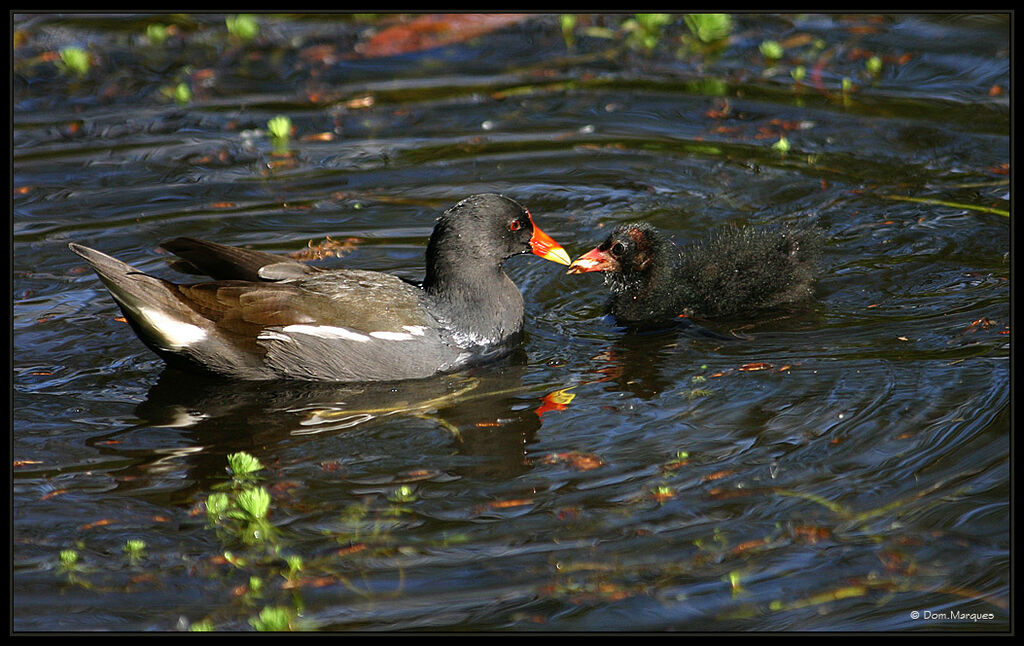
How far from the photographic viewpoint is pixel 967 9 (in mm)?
9680

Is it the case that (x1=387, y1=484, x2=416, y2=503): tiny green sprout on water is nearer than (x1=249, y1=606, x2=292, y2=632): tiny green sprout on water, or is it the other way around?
(x1=249, y1=606, x2=292, y2=632): tiny green sprout on water

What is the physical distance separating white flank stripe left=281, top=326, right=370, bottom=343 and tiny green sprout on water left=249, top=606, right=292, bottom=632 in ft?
6.56

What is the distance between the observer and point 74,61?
9438 millimetres

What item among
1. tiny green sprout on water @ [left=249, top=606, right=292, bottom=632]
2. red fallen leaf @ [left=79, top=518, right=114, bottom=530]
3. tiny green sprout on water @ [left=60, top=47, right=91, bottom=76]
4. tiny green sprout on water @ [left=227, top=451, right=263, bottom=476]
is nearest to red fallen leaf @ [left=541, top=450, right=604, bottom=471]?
tiny green sprout on water @ [left=227, top=451, right=263, bottom=476]

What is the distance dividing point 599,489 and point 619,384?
3.49ft

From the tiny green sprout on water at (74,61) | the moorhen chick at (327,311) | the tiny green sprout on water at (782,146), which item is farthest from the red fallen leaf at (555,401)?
the tiny green sprout on water at (74,61)

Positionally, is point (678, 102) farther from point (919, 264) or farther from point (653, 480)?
point (653, 480)

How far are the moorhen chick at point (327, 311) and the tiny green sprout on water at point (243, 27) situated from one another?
15.1 ft

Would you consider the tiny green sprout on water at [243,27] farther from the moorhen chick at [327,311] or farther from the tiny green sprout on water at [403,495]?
the tiny green sprout on water at [403,495]

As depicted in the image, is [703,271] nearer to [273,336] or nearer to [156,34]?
[273,336]

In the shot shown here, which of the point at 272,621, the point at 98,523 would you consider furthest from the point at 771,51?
the point at 272,621

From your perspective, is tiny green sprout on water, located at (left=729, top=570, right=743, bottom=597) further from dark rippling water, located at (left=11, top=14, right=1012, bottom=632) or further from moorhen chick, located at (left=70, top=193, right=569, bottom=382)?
moorhen chick, located at (left=70, top=193, right=569, bottom=382)

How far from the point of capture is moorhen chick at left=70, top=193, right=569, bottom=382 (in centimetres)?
571

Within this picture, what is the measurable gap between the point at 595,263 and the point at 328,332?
1584 mm
